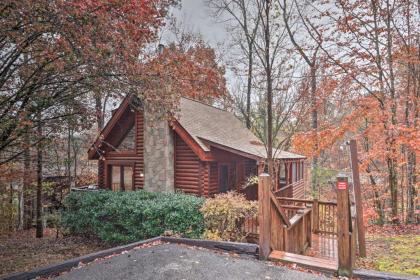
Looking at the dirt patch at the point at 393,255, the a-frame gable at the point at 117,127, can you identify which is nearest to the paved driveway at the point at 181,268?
the dirt patch at the point at 393,255

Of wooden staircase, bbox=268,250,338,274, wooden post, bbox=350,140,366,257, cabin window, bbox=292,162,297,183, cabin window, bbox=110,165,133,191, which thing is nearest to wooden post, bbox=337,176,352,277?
wooden staircase, bbox=268,250,338,274

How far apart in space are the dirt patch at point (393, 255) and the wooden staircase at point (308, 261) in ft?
3.99

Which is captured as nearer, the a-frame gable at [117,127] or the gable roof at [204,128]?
the gable roof at [204,128]

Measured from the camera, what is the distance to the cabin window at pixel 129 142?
12219mm

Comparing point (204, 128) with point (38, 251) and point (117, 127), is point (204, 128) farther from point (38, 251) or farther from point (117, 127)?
point (38, 251)

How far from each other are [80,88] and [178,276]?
564cm

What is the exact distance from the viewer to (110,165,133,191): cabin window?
40.7 feet

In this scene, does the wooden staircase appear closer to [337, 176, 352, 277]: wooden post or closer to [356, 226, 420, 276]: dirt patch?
[337, 176, 352, 277]: wooden post

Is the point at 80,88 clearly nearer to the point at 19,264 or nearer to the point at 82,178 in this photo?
the point at 19,264

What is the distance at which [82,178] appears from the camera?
667 inches

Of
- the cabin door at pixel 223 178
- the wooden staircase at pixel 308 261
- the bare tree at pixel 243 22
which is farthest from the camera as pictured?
the cabin door at pixel 223 178

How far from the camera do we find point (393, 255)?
Result: 614 centimetres

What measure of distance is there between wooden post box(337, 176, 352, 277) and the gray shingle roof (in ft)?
18.3

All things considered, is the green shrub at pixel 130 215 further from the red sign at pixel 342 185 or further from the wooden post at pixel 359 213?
the red sign at pixel 342 185
